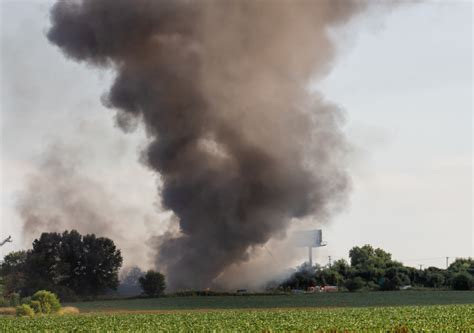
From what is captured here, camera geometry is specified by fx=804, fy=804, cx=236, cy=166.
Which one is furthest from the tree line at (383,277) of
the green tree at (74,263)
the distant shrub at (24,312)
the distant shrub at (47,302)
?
the distant shrub at (24,312)

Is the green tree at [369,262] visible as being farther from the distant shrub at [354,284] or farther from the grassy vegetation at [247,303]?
the grassy vegetation at [247,303]

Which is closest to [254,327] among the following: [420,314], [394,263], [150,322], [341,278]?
[150,322]

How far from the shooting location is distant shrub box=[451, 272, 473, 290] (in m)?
127

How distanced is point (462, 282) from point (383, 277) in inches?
647

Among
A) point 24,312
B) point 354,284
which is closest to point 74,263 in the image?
point 354,284

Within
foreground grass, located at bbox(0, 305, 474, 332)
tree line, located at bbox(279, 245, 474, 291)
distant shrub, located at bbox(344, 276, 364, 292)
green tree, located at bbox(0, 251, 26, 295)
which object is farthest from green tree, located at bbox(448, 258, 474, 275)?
foreground grass, located at bbox(0, 305, 474, 332)

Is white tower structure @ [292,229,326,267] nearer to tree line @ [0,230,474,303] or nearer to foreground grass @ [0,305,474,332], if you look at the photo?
tree line @ [0,230,474,303]

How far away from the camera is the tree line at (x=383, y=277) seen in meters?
129

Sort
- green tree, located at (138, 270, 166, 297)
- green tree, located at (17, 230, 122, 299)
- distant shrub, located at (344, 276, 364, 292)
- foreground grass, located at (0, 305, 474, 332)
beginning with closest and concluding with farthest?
foreground grass, located at (0, 305, 474, 332)
green tree, located at (138, 270, 166, 297)
green tree, located at (17, 230, 122, 299)
distant shrub, located at (344, 276, 364, 292)

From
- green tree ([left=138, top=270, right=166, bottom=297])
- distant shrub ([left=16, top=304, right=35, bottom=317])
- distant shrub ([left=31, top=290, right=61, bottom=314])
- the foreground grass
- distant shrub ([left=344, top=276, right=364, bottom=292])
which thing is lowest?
the foreground grass

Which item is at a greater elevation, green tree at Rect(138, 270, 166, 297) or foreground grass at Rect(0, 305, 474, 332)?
green tree at Rect(138, 270, 166, 297)

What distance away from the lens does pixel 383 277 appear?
14038 centimetres

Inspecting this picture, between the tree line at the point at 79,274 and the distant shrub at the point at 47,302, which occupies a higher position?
the tree line at the point at 79,274

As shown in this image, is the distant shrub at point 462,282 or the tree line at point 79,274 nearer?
the tree line at point 79,274
